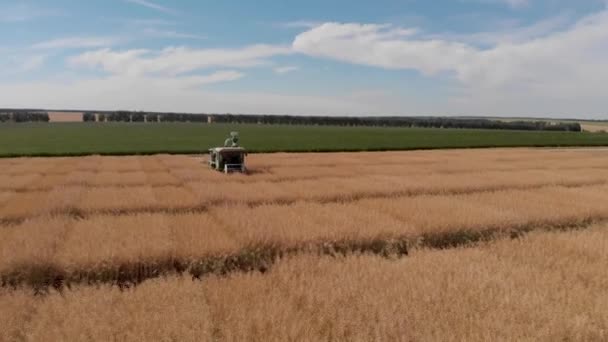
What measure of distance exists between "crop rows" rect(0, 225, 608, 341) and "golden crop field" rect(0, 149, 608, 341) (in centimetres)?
2

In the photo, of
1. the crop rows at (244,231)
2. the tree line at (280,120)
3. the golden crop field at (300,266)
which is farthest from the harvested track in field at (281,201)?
the tree line at (280,120)

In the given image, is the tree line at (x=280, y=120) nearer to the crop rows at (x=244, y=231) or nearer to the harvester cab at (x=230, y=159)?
Answer: the harvester cab at (x=230, y=159)

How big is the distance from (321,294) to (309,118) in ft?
472

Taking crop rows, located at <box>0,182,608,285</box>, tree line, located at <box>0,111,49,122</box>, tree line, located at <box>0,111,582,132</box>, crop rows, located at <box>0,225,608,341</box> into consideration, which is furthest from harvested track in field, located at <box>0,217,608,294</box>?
tree line, located at <box>0,111,49,122</box>

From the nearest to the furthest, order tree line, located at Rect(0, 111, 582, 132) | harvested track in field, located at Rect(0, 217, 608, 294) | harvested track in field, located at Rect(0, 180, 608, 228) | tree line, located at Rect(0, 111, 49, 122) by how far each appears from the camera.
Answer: harvested track in field, located at Rect(0, 217, 608, 294) → harvested track in field, located at Rect(0, 180, 608, 228) → tree line, located at Rect(0, 111, 49, 122) → tree line, located at Rect(0, 111, 582, 132)

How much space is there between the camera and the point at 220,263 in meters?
7.26

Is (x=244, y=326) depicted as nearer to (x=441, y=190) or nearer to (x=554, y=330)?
(x=554, y=330)

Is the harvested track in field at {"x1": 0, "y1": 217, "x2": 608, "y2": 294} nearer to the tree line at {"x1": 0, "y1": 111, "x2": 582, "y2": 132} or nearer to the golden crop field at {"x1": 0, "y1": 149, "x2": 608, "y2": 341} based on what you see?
the golden crop field at {"x1": 0, "y1": 149, "x2": 608, "y2": 341}

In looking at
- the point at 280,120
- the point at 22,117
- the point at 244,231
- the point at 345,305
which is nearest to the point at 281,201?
the point at 244,231

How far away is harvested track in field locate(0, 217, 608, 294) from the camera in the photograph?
21.8 ft

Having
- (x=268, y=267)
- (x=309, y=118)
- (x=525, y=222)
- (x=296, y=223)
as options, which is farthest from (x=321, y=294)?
(x=309, y=118)

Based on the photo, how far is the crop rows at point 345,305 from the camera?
14.7 feet

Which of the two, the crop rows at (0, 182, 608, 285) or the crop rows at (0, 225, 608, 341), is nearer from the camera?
the crop rows at (0, 225, 608, 341)

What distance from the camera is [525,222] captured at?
407 inches
